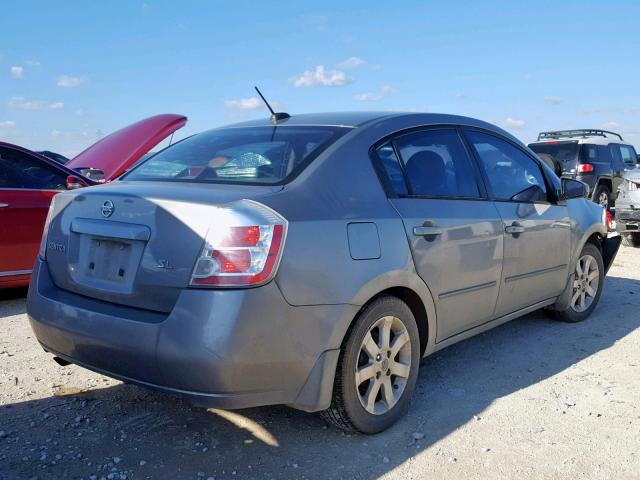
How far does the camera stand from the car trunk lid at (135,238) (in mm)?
2568

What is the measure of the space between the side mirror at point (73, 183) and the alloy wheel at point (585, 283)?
4.49 meters

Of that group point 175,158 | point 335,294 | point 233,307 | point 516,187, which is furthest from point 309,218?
point 516,187

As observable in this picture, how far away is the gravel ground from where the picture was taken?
2.80m

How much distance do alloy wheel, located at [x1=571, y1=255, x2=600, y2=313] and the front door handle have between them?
1221 mm

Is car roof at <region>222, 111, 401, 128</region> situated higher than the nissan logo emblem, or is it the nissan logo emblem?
car roof at <region>222, 111, 401, 128</region>

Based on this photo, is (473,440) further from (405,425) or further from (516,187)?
(516,187)

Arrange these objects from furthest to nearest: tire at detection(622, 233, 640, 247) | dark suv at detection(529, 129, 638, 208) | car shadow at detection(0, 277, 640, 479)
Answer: dark suv at detection(529, 129, 638, 208), tire at detection(622, 233, 640, 247), car shadow at detection(0, 277, 640, 479)

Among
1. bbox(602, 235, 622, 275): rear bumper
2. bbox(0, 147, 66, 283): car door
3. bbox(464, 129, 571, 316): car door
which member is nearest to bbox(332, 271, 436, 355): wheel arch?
bbox(464, 129, 571, 316): car door

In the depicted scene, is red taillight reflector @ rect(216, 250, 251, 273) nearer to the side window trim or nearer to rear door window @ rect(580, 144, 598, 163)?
the side window trim

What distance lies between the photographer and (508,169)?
4297 mm

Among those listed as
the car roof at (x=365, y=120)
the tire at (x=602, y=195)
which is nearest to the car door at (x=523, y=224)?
the car roof at (x=365, y=120)

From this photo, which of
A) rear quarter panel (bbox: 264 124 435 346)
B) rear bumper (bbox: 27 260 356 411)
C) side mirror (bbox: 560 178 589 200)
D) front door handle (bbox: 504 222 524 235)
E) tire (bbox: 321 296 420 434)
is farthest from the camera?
side mirror (bbox: 560 178 589 200)

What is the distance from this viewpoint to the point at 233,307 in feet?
8.08

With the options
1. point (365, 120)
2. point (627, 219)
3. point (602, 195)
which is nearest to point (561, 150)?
point (602, 195)
